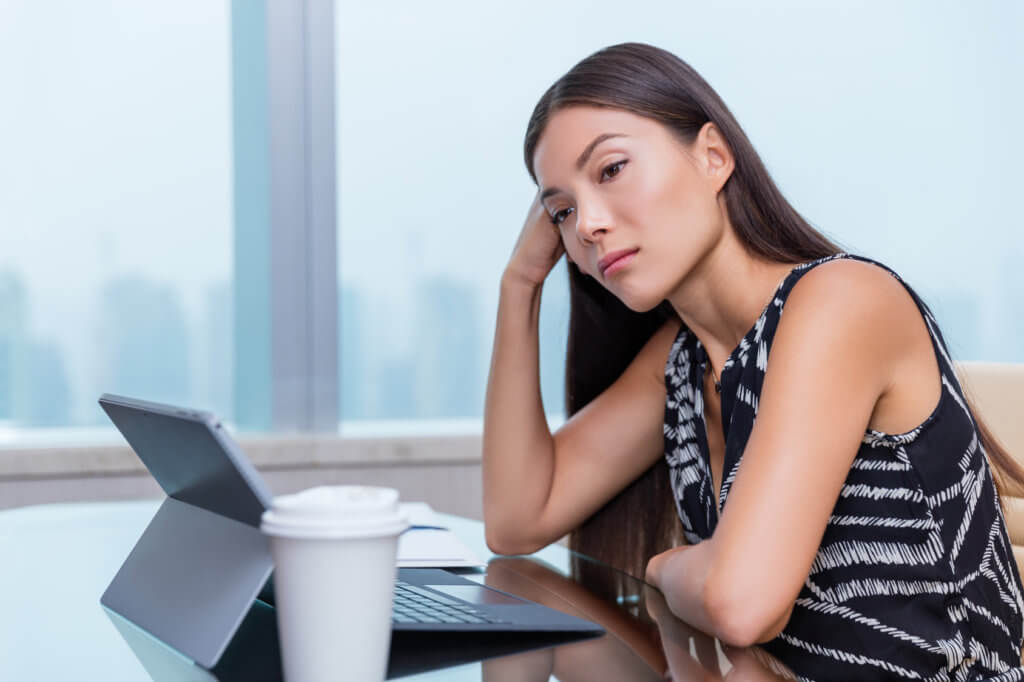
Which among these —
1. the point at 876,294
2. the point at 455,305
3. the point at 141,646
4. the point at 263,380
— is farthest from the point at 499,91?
the point at 141,646

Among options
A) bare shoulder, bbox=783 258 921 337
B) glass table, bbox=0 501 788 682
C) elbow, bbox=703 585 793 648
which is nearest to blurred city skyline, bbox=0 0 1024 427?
bare shoulder, bbox=783 258 921 337

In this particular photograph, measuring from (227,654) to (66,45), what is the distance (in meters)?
1.98

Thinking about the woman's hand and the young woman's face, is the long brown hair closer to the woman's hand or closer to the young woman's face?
the young woman's face

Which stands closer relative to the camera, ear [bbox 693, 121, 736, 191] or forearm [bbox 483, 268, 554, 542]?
ear [bbox 693, 121, 736, 191]

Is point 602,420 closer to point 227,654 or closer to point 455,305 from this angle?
point 227,654

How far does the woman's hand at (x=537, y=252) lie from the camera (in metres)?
1.50

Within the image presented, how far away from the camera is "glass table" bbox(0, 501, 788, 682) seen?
2.21 feet

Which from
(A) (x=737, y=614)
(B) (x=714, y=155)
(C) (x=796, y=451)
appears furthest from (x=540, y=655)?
(B) (x=714, y=155)

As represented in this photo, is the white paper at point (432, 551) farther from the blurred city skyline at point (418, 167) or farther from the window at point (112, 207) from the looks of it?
the window at point (112, 207)

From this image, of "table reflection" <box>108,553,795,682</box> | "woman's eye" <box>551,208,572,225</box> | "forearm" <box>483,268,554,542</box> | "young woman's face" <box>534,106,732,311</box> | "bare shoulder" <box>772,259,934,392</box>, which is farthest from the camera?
"forearm" <box>483,268,554,542</box>

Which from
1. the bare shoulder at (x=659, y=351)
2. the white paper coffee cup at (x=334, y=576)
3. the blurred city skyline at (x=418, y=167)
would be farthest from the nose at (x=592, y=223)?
the blurred city skyline at (x=418, y=167)

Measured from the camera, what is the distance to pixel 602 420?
150cm

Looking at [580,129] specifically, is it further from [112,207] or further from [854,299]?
[112,207]

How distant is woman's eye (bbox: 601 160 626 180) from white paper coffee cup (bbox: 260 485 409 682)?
721mm
